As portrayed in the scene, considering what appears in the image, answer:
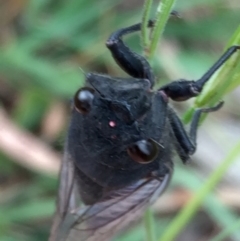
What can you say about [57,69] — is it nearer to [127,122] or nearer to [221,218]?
[221,218]

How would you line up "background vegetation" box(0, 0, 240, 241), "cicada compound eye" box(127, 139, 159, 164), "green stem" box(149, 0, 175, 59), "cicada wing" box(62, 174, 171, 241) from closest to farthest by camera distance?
"green stem" box(149, 0, 175, 59) → "cicada compound eye" box(127, 139, 159, 164) → "cicada wing" box(62, 174, 171, 241) → "background vegetation" box(0, 0, 240, 241)

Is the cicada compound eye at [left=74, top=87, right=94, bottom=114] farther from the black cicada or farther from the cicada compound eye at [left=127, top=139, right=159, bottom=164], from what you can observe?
the cicada compound eye at [left=127, top=139, right=159, bottom=164]

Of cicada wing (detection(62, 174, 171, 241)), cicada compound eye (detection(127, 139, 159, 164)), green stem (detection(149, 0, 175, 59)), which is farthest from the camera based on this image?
cicada wing (detection(62, 174, 171, 241))

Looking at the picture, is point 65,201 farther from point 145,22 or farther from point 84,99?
point 145,22

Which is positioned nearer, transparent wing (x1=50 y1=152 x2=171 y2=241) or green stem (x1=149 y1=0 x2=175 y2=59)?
green stem (x1=149 y1=0 x2=175 y2=59)

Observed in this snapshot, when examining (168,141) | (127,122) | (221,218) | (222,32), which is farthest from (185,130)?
(222,32)

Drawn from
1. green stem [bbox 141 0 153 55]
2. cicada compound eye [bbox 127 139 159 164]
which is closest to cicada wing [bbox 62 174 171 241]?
cicada compound eye [bbox 127 139 159 164]
